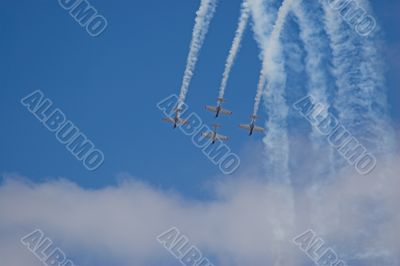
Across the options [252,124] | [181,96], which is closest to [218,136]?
[252,124]

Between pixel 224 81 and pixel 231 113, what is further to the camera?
pixel 231 113

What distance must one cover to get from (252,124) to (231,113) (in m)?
2.40

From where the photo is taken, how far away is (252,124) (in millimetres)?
80312

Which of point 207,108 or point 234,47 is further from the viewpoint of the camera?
point 207,108

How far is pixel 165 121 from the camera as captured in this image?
8075cm

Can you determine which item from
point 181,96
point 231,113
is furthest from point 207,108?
point 181,96

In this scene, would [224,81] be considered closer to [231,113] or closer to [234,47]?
[234,47]

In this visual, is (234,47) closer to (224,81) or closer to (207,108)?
(224,81)

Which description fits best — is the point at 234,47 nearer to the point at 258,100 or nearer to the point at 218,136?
the point at 258,100

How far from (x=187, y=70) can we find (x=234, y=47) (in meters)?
4.33

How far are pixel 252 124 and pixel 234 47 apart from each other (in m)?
15.8

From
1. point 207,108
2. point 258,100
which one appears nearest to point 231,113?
point 207,108

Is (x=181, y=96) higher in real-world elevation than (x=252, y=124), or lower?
lower

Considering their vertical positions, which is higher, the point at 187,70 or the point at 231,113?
the point at 231,113
